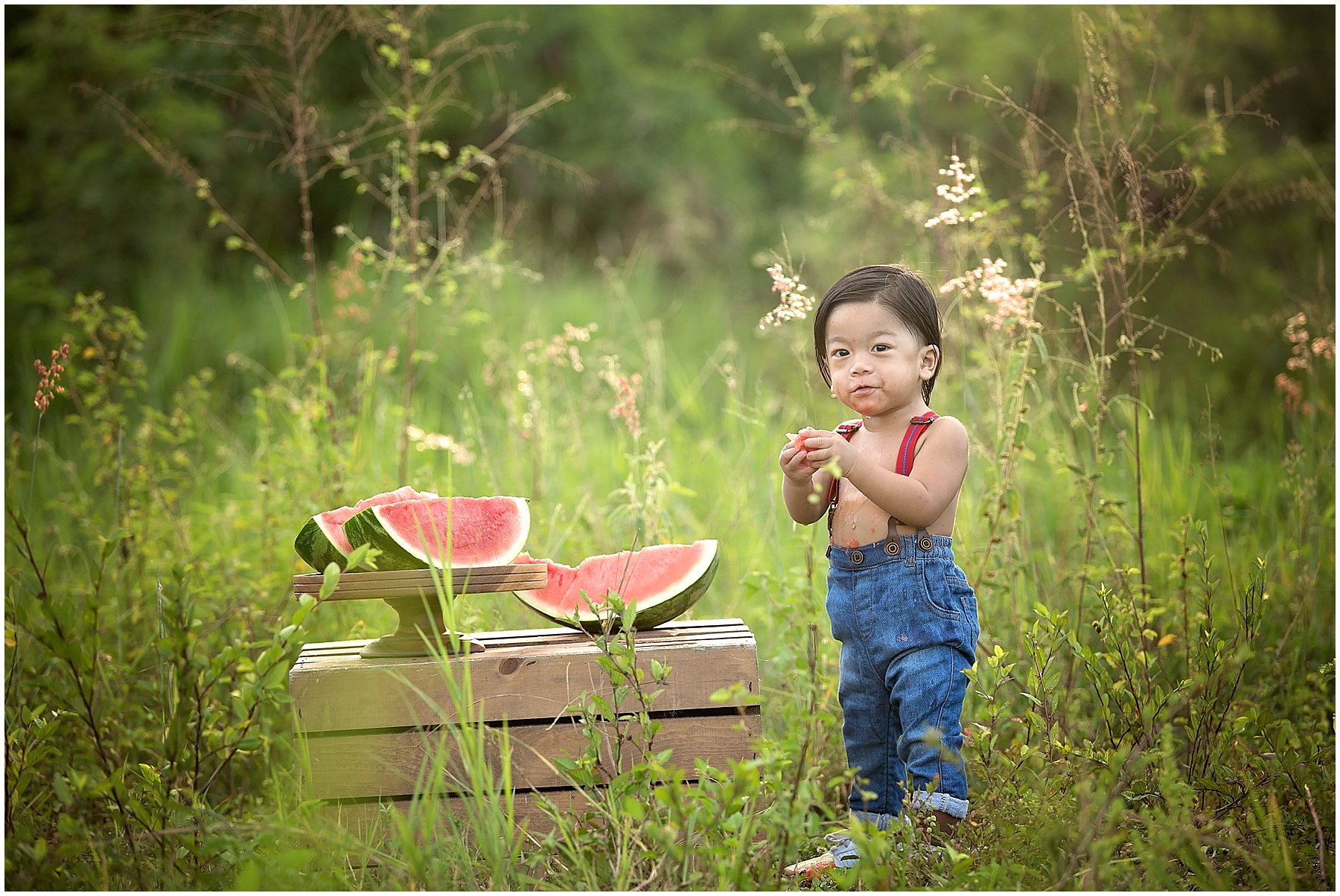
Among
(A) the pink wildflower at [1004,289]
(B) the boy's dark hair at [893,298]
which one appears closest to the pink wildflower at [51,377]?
(B) the boy's dark hair at [893,298]

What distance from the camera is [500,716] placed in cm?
252

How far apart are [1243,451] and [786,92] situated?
605cm

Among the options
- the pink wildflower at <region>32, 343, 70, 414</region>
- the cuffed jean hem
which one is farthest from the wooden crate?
the pink wildflower at <region>32, 343, 70, 414</region>

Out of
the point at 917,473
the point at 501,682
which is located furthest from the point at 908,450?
the point at 501,682

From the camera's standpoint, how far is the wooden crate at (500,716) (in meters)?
2.48

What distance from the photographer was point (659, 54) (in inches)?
416

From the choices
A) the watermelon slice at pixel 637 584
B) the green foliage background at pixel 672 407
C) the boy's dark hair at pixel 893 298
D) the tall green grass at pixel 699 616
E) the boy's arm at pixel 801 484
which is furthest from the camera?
the watermelon slice at pixel 637 584

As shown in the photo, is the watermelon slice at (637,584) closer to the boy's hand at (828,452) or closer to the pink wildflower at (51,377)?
the boy's hand at (828,452)

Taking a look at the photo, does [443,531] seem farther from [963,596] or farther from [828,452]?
[963,596]

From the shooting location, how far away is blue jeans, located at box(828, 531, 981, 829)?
2457mm

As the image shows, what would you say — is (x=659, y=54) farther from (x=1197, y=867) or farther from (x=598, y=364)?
(x=1197, y=867)

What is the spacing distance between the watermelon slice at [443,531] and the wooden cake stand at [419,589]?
0.05 m

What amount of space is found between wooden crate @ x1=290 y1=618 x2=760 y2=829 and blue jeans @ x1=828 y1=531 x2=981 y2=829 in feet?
0.89

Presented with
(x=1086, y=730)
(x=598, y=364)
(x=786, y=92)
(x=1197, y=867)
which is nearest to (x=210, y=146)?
(x=598, y=364)
